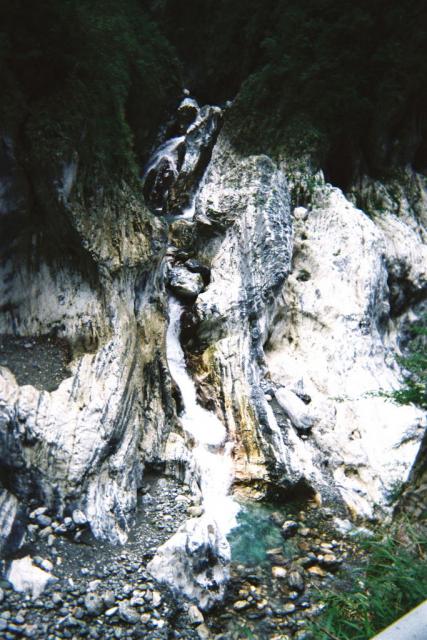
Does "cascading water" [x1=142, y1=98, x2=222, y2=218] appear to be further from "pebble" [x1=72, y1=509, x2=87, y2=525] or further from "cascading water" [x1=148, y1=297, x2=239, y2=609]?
"pebble" [x1=72, y1=509, x2=87, y2=525]

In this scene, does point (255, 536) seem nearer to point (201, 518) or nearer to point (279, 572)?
point (279, 572)

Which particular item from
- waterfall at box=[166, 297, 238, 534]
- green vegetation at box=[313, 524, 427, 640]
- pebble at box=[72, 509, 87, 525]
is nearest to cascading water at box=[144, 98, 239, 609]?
waterfall at box=[166, 297, 238, 534]

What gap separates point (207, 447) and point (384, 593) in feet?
13.7

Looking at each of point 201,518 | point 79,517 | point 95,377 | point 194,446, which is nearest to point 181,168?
point 194,446

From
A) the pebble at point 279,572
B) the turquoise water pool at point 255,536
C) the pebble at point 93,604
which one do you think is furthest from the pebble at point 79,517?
the pebble at point 279,572

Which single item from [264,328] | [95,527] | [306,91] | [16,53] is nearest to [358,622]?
[95,527]

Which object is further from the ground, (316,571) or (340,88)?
(340,88)

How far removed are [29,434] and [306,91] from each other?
36.6 ft

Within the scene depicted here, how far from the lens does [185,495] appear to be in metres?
6.12

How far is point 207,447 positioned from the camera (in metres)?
7.34

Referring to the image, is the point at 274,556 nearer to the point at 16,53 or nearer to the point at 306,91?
the point at 16,53

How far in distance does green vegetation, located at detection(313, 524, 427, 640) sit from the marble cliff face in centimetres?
261

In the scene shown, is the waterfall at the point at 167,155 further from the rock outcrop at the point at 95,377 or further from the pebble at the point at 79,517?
the pebble at the point at 79,517

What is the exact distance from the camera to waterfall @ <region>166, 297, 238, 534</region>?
21.2 ft
